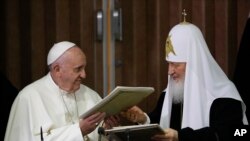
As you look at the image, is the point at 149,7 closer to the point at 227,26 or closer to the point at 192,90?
the point at 227,26

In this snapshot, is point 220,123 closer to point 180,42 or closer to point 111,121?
point 180,42

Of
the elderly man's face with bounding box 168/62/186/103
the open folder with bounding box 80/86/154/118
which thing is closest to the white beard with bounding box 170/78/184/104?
the elderly man's face with bounding box 168/62/186/103

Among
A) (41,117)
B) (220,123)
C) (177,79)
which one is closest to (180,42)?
(177,79)

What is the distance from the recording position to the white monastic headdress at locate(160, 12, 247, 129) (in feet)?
13.7

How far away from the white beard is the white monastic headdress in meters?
0.15

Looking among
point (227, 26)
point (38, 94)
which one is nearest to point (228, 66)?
point (227, 26)

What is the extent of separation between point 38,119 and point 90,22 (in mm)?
1525

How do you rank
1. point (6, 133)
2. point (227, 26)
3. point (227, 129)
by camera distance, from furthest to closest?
1. point (227, 26)
2. point (6, 133)
3. point (227, 129)

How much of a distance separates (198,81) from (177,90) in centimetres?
31

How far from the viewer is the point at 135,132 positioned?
12.1 ft

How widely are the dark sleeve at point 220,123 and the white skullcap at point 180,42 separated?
1.53 ft

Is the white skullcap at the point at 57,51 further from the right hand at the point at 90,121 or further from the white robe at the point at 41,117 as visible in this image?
the right hand at the point at 90,121

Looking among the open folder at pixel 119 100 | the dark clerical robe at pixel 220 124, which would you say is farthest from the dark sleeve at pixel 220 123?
the open folder at pixel 119 100

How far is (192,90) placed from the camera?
4.20m
